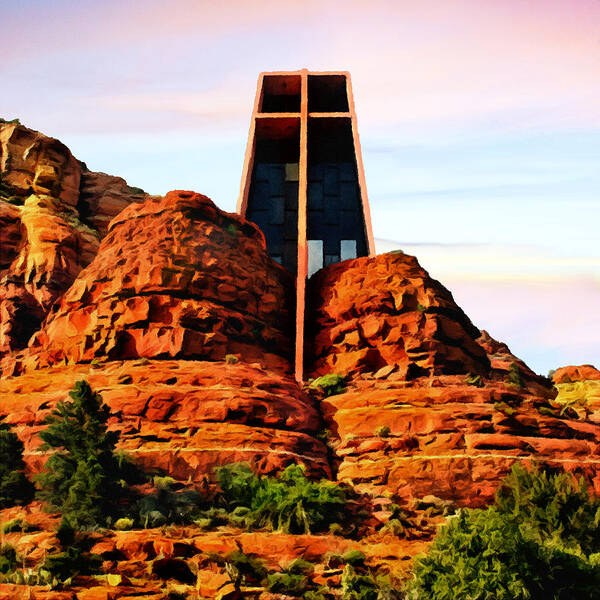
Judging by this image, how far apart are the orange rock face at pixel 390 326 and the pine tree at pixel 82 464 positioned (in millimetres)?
11144

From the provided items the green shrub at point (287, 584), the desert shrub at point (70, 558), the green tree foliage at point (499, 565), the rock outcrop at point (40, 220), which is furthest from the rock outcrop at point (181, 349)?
the green tree foliage at point (499, 565)

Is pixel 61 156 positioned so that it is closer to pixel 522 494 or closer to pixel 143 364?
pixel 143 364

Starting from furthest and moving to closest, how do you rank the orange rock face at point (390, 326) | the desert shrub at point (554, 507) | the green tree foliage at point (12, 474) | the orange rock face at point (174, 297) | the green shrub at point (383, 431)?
the orange rock face at point (390, 326)
the orange rock face at point (174, 297)
the green shrub at point (383, 431)
the green tree foliage at point (12, 474)
the desert shrub at point (554, 507)

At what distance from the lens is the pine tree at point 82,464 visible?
63.2 feet

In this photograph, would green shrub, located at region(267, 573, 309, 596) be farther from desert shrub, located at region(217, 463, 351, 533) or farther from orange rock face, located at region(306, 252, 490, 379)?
orange rock face, located at region(306, 252, 490, 379)

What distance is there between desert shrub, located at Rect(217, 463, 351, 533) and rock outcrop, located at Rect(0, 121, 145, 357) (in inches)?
666

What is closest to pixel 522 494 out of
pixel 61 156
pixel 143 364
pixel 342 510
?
pixel 342 510

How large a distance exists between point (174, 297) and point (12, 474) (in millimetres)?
9368

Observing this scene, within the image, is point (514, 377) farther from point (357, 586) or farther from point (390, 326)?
point (357, 586)

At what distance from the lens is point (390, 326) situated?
30578mm

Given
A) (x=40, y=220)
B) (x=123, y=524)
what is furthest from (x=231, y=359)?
(x=40, y=220)

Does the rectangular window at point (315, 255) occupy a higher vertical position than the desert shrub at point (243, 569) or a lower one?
higher

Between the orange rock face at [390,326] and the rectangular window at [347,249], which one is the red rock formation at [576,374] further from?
the rectangular window at [347,249]

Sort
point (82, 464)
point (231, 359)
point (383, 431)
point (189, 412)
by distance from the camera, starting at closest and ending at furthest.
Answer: point (82, 464)
point (189, 412)
point (383, 431)
point (231, 359)
